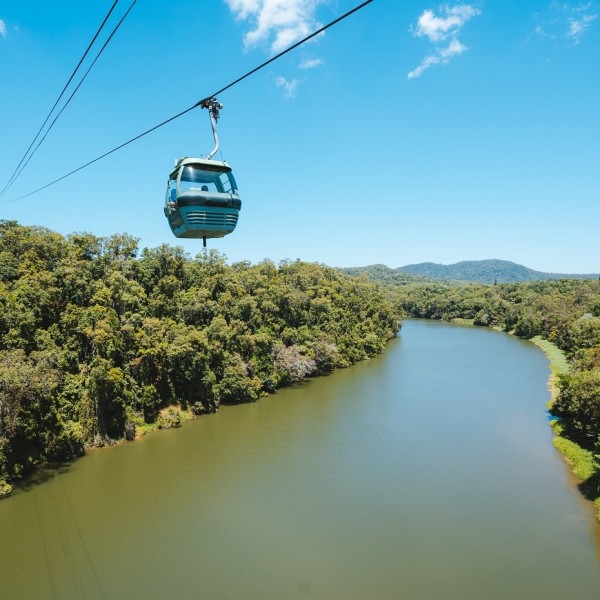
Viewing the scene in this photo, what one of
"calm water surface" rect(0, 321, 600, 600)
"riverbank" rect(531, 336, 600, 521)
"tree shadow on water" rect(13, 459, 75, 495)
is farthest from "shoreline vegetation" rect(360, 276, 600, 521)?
"tree shadow on water" rect(13, 459, 75, 495)

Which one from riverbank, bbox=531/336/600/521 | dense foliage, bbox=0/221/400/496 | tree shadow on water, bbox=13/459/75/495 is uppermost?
dense foliage, bbox=0/221/400/496

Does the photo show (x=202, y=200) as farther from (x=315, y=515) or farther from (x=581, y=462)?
(x=581, y=462)

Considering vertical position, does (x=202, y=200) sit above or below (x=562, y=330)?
above

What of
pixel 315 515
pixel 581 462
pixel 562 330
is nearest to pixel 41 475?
pixel 315 515

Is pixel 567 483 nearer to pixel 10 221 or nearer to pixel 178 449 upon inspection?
pixel 178 449

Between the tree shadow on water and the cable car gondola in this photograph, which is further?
the tree shadow on water

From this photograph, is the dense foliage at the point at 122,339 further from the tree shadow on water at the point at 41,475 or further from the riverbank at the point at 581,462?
the riverbank at the point at 581,462

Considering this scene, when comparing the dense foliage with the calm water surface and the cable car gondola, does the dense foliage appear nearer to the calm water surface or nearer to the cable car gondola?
the calm water surface
